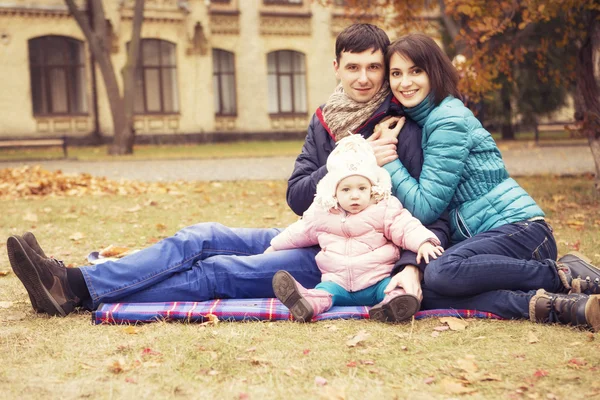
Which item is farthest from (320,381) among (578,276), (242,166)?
(242,166)


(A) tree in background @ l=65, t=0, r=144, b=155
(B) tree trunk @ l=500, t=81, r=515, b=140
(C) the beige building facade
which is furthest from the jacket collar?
(C) the beige building facade

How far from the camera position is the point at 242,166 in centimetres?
1630

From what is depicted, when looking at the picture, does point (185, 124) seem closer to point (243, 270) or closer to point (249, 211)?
point (249, 211)

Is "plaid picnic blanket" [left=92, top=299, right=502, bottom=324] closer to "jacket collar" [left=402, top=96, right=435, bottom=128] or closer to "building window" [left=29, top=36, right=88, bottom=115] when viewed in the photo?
"jacket collar" [left=402, top=96, right=435, bottom=128]

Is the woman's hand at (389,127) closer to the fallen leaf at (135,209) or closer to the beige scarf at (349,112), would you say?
the beige scarf at (349,112)

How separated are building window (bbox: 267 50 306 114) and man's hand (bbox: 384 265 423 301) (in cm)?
2608

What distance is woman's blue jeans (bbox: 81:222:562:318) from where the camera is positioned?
402 centimetres

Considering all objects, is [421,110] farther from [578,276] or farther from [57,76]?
[57,76]

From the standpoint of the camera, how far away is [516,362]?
10.8 ft

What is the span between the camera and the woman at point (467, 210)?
13.2ft

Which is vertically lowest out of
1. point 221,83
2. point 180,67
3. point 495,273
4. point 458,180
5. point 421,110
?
point 495,273

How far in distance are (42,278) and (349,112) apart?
76.8 inches

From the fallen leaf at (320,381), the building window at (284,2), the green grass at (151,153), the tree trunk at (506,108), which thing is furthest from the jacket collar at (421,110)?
the building window at (284,2)

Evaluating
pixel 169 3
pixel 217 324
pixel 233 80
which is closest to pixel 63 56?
pixel 169 3
